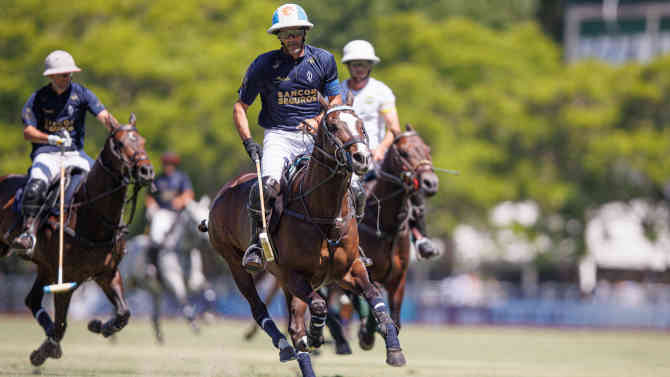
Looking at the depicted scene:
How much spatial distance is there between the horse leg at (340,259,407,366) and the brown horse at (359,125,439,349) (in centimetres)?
289

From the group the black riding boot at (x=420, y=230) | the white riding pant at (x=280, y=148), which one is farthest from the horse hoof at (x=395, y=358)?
the black riding boot at (x=420, y=230)

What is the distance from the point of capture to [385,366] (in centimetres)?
1402

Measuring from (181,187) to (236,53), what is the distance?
1307 cm

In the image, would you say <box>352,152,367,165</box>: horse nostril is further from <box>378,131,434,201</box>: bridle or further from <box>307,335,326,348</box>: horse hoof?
<box>378,131,434,201</box>: bridle

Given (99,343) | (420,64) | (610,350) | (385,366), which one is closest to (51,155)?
(385,366)

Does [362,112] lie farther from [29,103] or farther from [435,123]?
[435,123]

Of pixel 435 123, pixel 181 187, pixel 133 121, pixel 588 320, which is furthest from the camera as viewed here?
pixel 435 123

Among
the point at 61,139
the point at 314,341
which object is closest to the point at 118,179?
the point at 61,139

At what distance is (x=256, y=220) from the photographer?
10.6 metres

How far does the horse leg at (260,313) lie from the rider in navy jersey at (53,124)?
230 centimetres

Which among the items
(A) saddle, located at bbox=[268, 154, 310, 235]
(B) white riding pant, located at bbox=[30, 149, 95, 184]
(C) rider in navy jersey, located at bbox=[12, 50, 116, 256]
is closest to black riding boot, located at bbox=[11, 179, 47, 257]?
(C) rider in navy jersey, located at bbox=[12, 50, 116, 256]

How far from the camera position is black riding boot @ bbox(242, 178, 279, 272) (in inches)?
407

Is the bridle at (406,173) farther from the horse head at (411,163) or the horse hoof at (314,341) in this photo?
the horse hoof at (314,341)

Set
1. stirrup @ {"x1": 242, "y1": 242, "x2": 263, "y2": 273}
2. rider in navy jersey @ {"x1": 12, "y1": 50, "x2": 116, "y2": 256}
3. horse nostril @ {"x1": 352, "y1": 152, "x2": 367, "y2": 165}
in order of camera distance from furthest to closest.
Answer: rider in navy jersey @ {"x1": 12, "y1": 50, "x2": 116, "y2": 256} → stirrup @ {"x1": 242, "y1": 242, "x2": 263, "y2": 273} → horse nostril @ {"x1": 352, "y1": 152, "x2": 367, "y2": 165}
